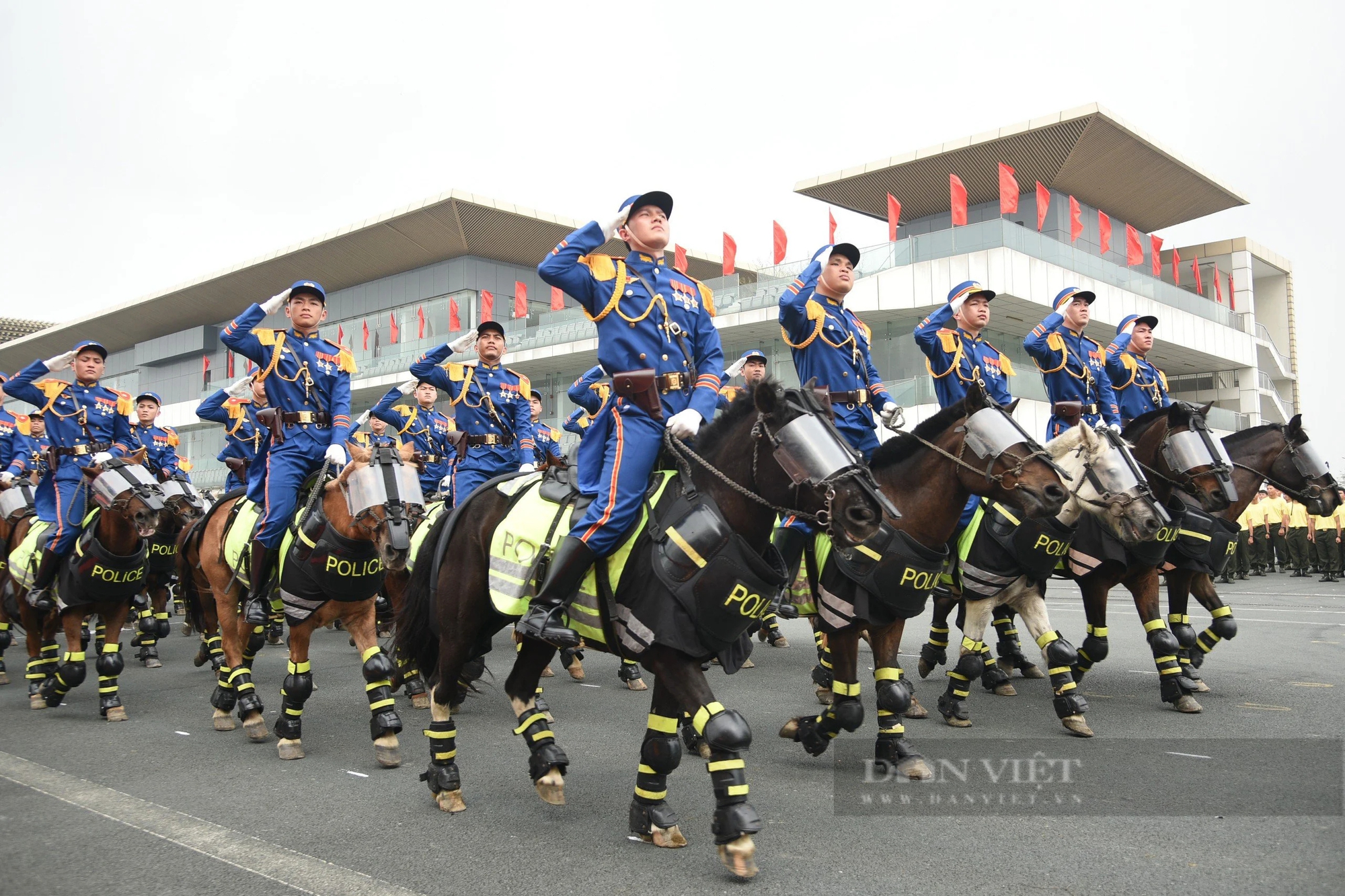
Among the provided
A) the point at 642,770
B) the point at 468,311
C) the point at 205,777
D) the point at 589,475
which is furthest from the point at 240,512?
the point at 468,311

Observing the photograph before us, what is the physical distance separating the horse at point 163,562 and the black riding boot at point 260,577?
333cm

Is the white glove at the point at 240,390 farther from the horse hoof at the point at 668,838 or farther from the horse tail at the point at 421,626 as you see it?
the horse hoof at the point at 668,838

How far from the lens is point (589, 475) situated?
5.23 meters

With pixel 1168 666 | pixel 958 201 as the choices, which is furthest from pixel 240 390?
pixel 958 201

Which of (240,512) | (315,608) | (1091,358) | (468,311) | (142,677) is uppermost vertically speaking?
(468,311)

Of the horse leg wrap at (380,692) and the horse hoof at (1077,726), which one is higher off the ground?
the horse leg wrap at (380,692)

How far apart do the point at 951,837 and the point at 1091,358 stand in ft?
19.4

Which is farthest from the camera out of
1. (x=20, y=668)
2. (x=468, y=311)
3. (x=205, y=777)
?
(x=468, y=311)

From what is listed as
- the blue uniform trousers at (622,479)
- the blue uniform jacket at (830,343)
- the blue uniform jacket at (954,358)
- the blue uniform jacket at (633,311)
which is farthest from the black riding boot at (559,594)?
the blue uniform jacket at (954,358)

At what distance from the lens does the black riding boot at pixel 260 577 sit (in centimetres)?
724

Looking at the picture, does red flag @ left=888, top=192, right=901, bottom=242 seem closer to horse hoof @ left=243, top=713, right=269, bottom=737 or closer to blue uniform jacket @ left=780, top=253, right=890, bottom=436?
blue uniform jacket @ left=780, top=253, right=890, bottom=436

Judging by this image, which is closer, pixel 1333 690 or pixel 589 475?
pixel 589 475

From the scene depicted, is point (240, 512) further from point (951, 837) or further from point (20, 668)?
point (951, 837)

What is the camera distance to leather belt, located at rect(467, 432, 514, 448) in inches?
396
